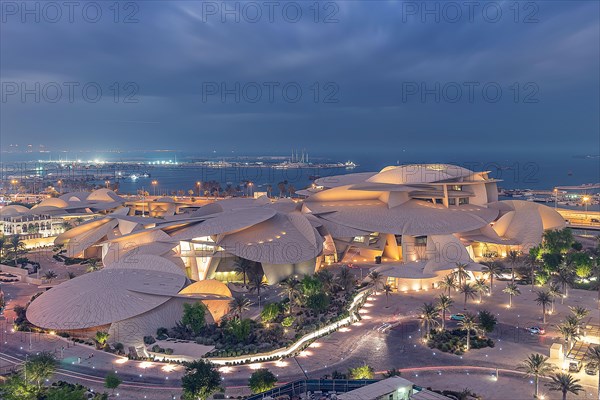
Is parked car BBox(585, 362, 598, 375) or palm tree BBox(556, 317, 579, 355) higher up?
palm tree BBox(556, 317, 579, 355)

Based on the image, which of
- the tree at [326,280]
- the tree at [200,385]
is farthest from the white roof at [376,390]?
the tree at [326,280]

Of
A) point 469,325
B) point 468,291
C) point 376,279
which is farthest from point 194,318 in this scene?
point 468,291

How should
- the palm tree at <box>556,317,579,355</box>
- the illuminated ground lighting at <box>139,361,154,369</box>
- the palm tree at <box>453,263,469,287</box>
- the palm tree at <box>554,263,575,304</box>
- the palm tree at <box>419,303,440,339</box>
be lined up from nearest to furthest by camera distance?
the illuminated ground lighting at <box>139,361,154,369</box>
the palm tree at <box>556,317,579,355</box>
the palm tree at <box>419,303,440,339</box>
the palm tree at <box>554,263,575,304</box>
the palm tree at <box>453,263,469,287</box>

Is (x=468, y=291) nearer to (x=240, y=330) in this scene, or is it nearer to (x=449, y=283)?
(x=449, y=283)

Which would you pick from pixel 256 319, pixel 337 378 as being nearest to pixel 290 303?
pixel 256 319

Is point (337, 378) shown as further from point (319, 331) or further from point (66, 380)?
point (66, 380)

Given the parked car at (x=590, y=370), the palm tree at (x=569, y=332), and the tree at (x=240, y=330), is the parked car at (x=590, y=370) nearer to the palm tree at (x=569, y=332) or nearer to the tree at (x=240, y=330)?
the palm tree at (x=569, y=332)

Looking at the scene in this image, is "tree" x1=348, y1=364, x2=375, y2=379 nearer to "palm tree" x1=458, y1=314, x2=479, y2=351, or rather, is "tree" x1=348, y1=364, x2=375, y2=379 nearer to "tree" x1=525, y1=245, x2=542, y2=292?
"palm tree" x1=458, y1=314, x2=479, y2=351

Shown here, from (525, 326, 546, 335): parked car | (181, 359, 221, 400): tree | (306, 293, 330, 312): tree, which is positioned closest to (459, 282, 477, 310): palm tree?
(525, 326, 546, 335): parked car
